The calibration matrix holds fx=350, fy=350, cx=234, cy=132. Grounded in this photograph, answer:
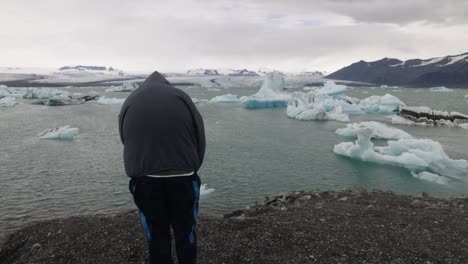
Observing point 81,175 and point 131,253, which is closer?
point 131,253

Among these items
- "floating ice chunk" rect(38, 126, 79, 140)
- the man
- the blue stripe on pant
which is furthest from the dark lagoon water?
the man

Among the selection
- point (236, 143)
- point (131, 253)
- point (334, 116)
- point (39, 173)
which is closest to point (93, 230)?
point (131, 253)

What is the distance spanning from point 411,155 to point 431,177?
5.24 feet

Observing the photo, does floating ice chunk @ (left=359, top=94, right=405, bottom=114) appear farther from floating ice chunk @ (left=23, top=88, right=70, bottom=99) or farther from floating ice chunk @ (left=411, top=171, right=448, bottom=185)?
floating ice chunk @ (left=23, top=88, right=70, bottom=99)

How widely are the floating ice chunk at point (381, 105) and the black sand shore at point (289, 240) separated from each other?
35.4 metres

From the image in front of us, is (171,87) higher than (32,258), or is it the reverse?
(171,87)

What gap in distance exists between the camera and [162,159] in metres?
2.85

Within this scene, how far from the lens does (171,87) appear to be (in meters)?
3.10

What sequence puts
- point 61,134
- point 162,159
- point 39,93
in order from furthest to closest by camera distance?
1. point 39,93
2. point 61,134
3. point 162,159

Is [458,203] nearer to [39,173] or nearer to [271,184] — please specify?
[271,184]

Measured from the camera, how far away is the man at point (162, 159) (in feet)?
9.43

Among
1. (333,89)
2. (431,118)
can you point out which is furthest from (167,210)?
(333,89)

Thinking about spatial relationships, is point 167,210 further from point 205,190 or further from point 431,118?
point 431,118

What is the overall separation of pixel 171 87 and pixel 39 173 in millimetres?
12744
